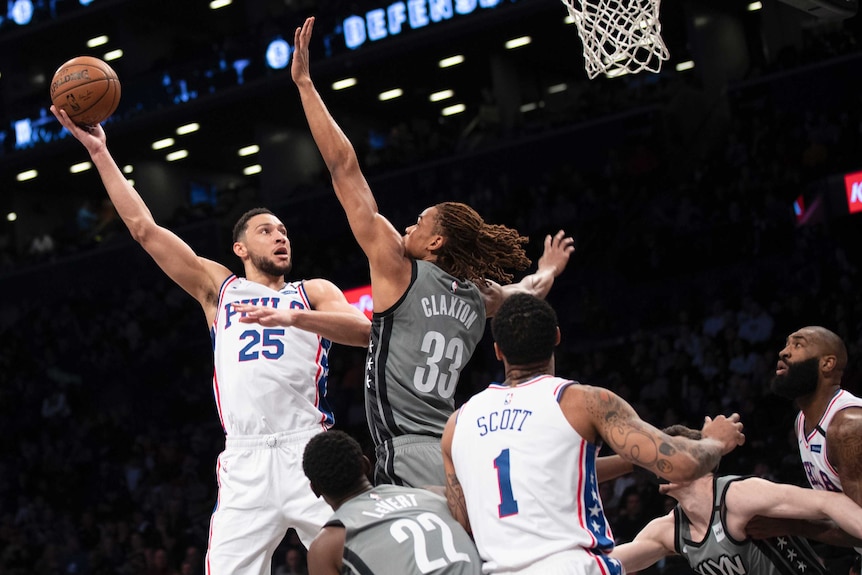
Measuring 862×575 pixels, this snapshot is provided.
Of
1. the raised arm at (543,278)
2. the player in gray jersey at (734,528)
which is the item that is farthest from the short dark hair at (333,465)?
the player in gray jersey at (734,528)

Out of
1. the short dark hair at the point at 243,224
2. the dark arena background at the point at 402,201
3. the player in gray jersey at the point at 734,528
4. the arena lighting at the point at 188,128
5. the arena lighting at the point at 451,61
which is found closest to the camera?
the player in gray jersey at the point at 734,528

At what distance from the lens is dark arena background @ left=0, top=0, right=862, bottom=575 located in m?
13.8

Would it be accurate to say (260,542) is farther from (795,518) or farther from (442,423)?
(795,518)

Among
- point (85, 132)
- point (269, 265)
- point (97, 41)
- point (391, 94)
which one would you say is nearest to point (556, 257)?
point (269, 265)

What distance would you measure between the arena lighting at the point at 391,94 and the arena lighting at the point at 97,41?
7.00 metres

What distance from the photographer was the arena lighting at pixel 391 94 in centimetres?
2384

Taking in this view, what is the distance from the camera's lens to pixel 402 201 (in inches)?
808

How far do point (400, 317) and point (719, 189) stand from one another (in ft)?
39.0

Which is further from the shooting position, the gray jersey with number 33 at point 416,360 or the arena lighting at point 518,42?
the arena lighting at point 518,42

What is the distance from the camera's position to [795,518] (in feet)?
15.7

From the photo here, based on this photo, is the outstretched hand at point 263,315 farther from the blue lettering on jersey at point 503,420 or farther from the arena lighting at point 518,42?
the arena lighting at point 518,42

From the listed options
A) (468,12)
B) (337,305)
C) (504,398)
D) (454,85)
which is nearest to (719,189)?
(468,12)

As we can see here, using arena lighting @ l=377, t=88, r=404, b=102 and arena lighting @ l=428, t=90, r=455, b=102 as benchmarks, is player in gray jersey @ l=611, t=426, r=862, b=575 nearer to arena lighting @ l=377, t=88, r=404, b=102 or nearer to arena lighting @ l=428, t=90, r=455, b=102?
arena lighting @ l=377, t=88, r=404, b=102

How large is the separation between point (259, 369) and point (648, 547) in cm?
199
